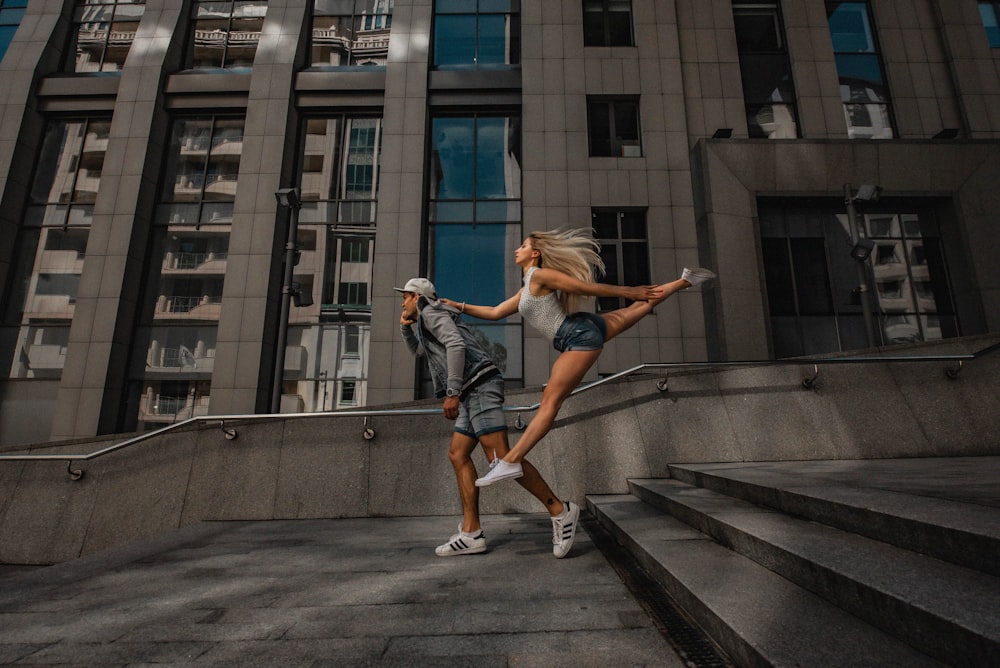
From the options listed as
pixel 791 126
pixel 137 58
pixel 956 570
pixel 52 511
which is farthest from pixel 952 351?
pixel 137 58

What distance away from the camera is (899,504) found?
242cm

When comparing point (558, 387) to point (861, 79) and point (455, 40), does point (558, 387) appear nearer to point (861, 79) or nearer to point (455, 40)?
point (455, 40)

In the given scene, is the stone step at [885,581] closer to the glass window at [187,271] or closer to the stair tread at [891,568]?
the stair tread at [891,568]

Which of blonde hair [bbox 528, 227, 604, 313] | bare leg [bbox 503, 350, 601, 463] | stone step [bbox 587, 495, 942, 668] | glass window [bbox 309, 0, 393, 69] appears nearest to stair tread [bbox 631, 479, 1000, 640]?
stone step [bbox 587, 495, 942, 668]

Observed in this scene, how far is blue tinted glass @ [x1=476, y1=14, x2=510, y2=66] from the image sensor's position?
14.8m

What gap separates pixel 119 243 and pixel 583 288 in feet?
50.1

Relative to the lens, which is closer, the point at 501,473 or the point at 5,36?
the point at 501,473

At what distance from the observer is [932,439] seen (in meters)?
6.05

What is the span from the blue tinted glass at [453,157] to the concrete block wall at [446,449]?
9.48 m

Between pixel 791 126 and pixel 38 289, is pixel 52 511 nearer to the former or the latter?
pixel 38 289

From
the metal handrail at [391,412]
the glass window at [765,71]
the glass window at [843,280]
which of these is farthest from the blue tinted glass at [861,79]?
the metal handrail at [391,412]

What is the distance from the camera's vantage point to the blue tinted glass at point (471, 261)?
13.2m

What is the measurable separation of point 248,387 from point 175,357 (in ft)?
9.36

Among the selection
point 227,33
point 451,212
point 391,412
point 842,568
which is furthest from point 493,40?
point 842,568
